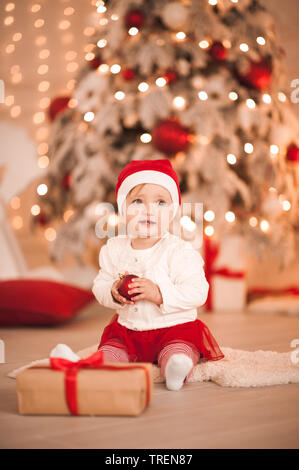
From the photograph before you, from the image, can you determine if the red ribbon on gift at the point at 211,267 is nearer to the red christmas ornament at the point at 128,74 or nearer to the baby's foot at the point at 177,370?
the red christmas ornament at the point at 128,74

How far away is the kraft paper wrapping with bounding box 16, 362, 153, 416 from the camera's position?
1.15 meters

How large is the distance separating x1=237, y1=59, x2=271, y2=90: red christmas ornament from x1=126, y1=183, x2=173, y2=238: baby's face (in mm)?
1322

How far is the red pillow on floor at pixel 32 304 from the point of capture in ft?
7.64

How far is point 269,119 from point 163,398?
1718 millimetres

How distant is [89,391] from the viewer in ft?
3.79

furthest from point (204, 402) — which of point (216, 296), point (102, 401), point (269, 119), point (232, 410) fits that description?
point (269, 119)

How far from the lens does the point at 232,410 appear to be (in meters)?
1.22

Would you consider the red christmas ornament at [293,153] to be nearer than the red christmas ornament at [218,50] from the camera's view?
No

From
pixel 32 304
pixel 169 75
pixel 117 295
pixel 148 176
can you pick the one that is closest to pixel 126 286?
pixel 117 295

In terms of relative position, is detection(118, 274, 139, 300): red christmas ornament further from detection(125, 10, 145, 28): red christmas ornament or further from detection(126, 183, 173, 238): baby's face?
detection(125, 10, 145, 28): red christmas ornament

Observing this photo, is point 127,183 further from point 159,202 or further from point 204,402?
point 204,402

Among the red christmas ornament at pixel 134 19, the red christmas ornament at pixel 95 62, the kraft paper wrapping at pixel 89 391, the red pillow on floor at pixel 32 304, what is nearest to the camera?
the kraft paper wrapping at pixel 89 391

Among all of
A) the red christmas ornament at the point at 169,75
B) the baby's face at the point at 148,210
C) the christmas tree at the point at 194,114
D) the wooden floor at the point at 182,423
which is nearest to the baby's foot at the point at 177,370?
the wooden floor at the point at 182,423

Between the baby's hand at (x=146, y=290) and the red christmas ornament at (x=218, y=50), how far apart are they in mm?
1518
